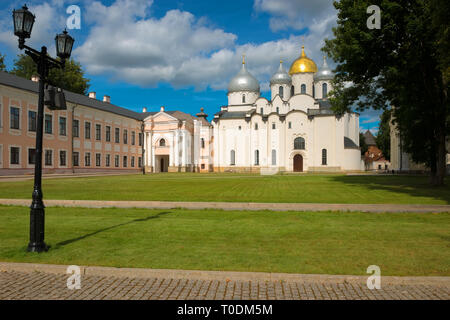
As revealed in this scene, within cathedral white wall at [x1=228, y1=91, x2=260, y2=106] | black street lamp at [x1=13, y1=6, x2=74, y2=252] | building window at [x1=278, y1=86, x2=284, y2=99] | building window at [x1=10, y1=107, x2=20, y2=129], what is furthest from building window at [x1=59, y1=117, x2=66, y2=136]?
building window at [x1=278, y1=86, x2=284, y2=99]

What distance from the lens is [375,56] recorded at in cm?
2020

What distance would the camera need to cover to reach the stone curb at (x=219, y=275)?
4723 mm

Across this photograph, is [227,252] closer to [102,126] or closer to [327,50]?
[327,50]

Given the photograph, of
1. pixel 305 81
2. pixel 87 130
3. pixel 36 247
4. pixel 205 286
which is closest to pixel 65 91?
pixel 87 130

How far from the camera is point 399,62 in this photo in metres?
20.1

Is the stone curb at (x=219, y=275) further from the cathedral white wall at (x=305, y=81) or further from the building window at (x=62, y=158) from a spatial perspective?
the cathedral white wall at (x=305, y=81)

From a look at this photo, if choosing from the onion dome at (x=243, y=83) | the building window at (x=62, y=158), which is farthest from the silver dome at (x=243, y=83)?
the building window at (x=62, y=158)

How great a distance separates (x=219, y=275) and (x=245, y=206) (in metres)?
7.41

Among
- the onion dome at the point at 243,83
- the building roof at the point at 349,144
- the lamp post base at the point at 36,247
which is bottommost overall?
the lamp post base at the point at 36,247

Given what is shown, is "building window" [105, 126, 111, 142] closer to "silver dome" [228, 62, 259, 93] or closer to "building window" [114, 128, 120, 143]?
"building window" [114, 128, 120, 143]

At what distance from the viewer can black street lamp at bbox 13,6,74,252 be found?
6.29m

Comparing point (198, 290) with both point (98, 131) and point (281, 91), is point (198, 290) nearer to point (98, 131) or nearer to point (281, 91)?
point (98, 131)

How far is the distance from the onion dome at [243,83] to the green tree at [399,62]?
152 ft

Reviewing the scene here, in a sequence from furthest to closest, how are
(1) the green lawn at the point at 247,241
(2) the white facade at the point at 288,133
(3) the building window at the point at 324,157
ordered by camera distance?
(3) the building window at the point at 324,157 → (2) the white facade at the point at 288,133 → (1) the green lawn at the point at 247,241
